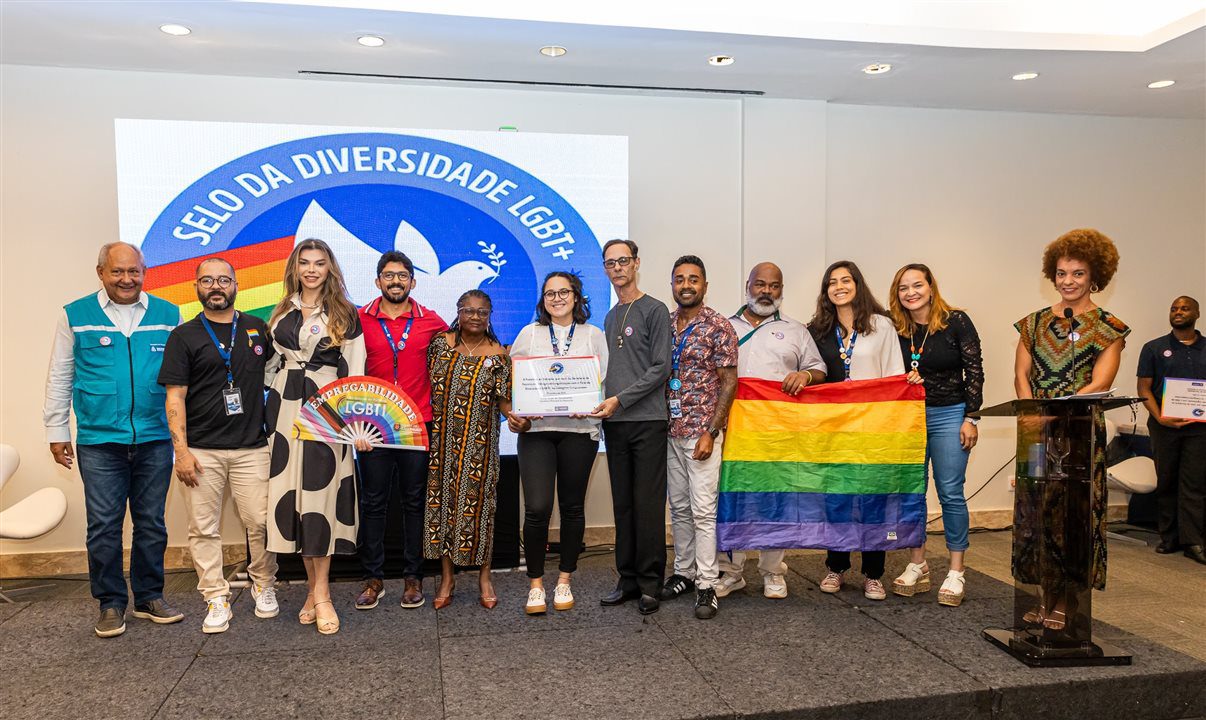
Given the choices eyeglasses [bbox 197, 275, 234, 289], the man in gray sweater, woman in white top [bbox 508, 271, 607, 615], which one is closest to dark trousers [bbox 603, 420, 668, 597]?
the man in gray sweater

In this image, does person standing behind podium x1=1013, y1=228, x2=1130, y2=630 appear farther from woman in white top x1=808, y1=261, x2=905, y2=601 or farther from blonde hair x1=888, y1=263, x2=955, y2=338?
woman in white top x1=808, y1=261, x2=905, y2=601

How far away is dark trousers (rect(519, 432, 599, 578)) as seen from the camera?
Answer: 12.6ft

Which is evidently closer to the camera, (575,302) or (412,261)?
(575,302)

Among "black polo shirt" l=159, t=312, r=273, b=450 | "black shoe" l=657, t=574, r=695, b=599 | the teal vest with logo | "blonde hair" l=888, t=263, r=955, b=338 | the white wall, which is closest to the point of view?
"black polo shirt" l=159, t=312, r=273, b=450

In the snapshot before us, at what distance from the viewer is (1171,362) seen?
224 inches

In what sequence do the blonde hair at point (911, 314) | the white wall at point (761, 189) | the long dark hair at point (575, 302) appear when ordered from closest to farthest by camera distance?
the long dark hair at point (575, 302) < the blonde hair at point (911, 314) < the white wall at point (761, 189)

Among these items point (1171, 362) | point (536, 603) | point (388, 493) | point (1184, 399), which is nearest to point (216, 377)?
point (388, 493)

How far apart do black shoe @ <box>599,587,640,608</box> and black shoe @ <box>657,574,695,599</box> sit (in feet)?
0.41

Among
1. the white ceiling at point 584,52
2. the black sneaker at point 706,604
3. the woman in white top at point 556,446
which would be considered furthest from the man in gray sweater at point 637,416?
the white ceiling at point 584,52

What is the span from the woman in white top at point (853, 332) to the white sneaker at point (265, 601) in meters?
2.81

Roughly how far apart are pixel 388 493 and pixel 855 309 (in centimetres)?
235

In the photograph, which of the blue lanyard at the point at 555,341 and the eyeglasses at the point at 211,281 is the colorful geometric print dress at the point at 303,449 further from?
the blue lanyard at the point at 555,341

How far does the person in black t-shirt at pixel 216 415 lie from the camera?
3537 mm

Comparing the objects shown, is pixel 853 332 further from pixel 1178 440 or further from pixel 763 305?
pixel 1178 440
